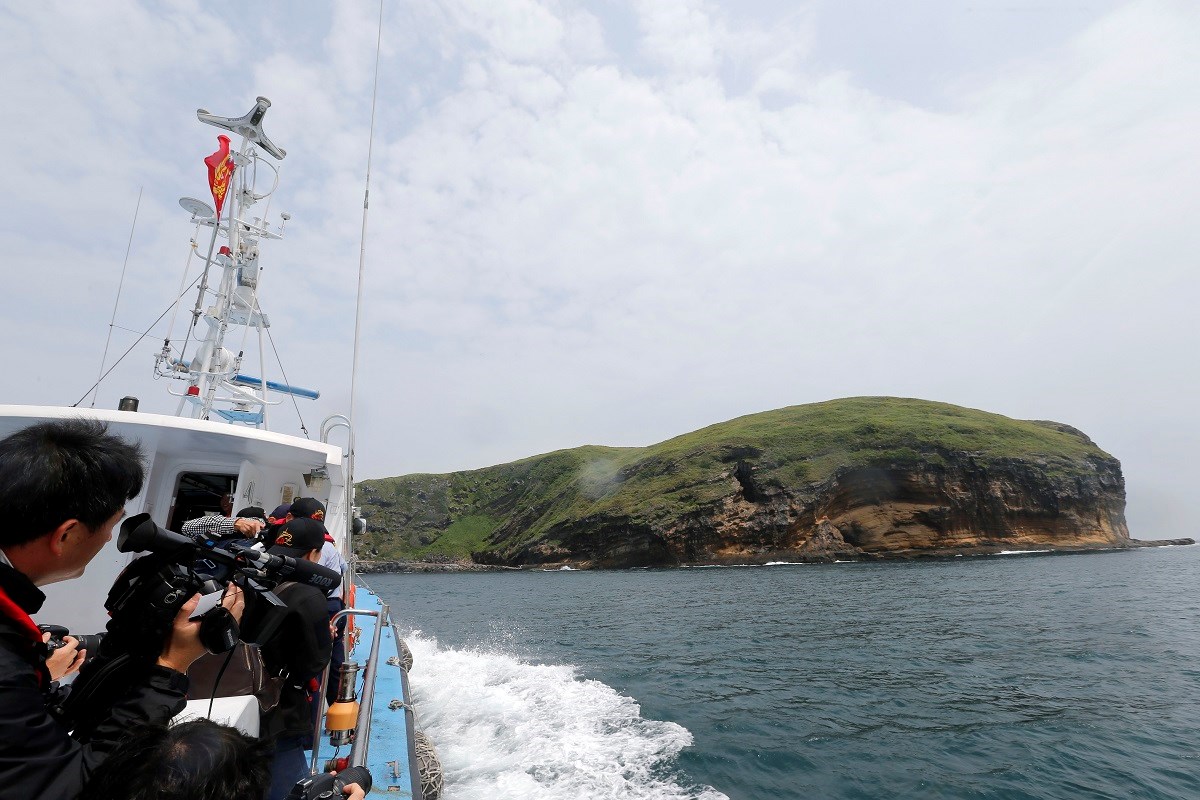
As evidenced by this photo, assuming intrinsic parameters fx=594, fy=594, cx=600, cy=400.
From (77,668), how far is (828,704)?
13048 millimetres

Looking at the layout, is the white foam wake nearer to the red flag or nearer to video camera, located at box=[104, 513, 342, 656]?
video camera, located at box=[104, 513, 342, 656]

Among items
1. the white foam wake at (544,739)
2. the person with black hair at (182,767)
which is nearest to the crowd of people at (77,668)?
the person with black hair at (182,767)

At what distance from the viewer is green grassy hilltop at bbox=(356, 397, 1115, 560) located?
8350cm

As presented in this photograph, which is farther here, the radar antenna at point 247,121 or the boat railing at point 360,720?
the radar antenna at point 247,121

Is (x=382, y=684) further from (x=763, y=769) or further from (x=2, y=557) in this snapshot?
(x=2, y=557)

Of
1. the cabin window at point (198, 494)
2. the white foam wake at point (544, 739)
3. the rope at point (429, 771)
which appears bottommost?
the white foam wake at point (544, 739)

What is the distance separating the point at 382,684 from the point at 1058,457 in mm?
102043

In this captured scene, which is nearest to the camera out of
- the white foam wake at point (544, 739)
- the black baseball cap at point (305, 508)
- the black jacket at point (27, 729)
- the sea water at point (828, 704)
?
Answer: the black jacket at point (27, 729)

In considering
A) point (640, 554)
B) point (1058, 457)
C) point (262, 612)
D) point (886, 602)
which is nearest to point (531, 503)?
point (640, 554)

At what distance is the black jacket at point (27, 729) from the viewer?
1.52 meters

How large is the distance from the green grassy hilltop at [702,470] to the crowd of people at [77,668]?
8190 centimetres

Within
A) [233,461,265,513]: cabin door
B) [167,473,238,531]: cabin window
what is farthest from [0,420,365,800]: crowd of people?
[167,473,238,531]: cabin window

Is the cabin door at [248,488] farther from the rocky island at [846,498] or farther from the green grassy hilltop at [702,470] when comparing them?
the green grassy hilltop at [702,470]

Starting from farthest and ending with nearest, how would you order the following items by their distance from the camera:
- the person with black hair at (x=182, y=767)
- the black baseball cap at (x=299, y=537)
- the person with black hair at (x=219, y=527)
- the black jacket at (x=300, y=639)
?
1. the black baseball cap at (x=299, y=537)
2. the black jacket at (x=300, y=639)
3. the person with black hair at (x=219, y=527)
4. the person with black hair at (x=182, y=767)
